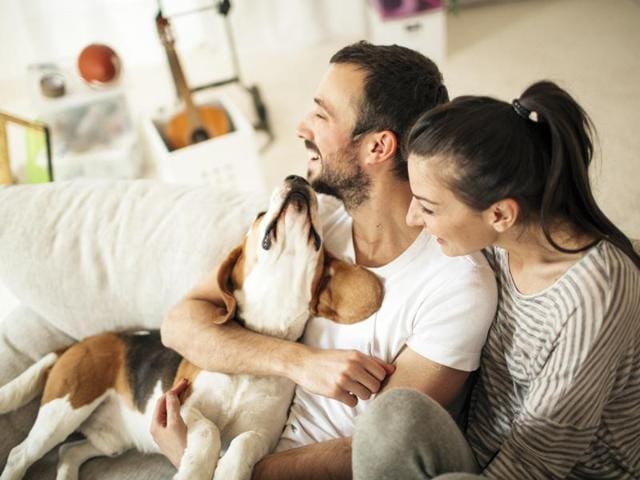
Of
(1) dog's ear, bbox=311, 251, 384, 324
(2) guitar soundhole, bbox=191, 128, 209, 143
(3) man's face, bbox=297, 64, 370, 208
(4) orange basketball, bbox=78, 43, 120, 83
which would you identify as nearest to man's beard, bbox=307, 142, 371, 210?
(3) man's face, bbox=297, 64, 370, 208

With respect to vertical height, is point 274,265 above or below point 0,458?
above

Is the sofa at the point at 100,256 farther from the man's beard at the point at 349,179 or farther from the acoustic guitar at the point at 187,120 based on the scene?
the acoustic guitar at the point at 187,120

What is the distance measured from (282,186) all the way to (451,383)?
0.56 metres

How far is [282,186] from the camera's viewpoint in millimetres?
1372

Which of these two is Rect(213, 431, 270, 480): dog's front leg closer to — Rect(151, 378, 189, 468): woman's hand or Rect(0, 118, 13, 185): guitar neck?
Rect(151, 378, 189, 468): woman's hand

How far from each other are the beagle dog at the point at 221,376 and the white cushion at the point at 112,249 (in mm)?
97

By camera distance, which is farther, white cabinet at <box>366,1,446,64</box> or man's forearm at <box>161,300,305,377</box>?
white cabinet at <box>366,1,446,64</box>

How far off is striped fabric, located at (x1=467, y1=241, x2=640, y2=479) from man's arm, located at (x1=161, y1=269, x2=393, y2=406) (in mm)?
256

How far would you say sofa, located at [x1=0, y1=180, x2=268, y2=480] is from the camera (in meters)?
1.56

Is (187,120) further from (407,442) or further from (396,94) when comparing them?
(407,442)

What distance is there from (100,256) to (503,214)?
106 cm

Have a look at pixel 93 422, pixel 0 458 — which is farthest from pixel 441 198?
pixel 0 458

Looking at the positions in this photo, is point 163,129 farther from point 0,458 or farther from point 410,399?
point 410,399

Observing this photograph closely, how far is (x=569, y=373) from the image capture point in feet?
3.36
